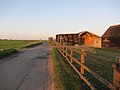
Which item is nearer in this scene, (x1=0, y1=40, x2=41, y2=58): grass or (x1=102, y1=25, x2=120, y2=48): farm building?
(x1=0, y1=40, x2=41, y2=58): grass

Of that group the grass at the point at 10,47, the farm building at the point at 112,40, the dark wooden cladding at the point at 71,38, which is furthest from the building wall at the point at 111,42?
the grass at the point at 10,47

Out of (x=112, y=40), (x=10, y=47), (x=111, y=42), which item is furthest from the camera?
(x=10, y=47)

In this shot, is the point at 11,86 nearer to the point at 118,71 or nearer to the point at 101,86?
the point at 101,86

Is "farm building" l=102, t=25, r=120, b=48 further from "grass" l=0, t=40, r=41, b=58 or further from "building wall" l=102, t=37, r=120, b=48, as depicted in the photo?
"grass" l=0, t=40, r=41, b=58

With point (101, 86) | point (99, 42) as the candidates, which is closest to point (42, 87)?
point (101, 86)

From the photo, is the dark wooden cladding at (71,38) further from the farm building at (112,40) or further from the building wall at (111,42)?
the farm building at (112,40)

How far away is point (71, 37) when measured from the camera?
1661 inches

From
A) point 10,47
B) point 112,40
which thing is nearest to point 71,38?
point 112,40

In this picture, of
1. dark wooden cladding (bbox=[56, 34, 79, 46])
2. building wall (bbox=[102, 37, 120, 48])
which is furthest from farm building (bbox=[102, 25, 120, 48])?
dark wooden cladding (bbox=[56, 34, 79, 46])

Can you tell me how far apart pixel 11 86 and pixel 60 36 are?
4003cm

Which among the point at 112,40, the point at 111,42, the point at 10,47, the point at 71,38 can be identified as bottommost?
the point at 10,47

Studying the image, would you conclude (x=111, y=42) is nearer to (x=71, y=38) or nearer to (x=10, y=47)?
(x=71, y=38)

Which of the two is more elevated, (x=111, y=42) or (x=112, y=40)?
(x=112, y=40)

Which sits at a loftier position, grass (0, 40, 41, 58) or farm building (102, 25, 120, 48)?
farm building (102, 25, 120, 48)
